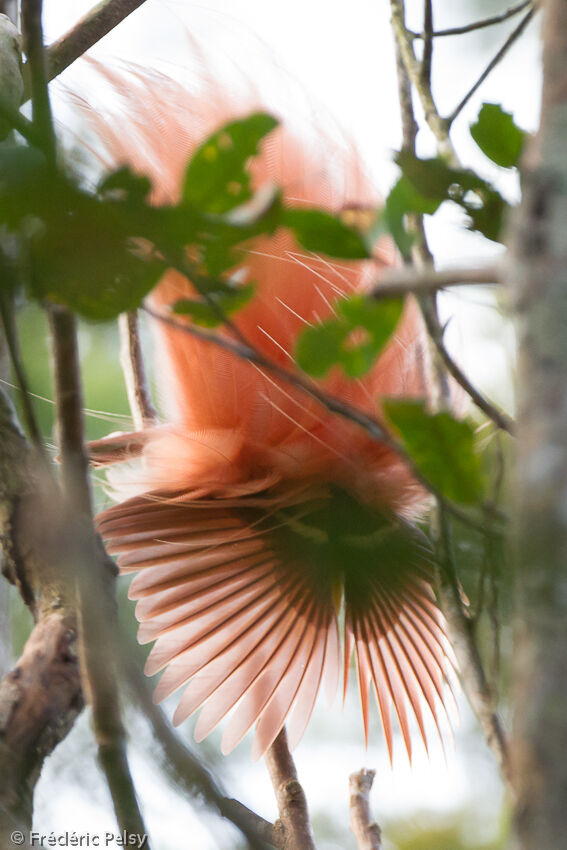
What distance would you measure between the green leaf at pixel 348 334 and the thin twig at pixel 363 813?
765 mm

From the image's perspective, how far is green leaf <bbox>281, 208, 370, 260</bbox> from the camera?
1.53ft

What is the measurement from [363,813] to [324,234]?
84 cm

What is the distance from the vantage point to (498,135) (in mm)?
644

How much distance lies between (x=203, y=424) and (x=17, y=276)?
0.59 m

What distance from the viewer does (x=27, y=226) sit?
50 cm

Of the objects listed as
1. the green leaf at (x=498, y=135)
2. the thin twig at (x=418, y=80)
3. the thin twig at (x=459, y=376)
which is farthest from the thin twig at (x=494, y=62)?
the thin twig at (x=459, y=376)

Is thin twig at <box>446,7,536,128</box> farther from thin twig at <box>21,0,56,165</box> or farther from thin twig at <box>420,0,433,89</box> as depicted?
thin twig at <box>21,0,56,165</box>

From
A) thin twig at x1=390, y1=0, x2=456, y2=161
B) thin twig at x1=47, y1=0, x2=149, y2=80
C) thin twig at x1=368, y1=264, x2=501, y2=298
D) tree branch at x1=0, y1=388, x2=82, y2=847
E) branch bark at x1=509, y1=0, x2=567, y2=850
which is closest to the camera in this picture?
branch bark at x1=509, y1=0, x2=567, y2=850

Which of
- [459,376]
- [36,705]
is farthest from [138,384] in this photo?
[459,376]

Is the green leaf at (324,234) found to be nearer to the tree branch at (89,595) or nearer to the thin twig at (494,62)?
the tree branch at (89,595)

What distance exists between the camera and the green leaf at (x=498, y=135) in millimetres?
640

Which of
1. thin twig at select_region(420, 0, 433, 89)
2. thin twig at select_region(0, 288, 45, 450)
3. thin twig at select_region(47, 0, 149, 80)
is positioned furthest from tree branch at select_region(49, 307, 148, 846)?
thin twig at select_region(47, 0, 149, 80)

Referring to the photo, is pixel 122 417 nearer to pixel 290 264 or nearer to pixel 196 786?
pixel 290 264

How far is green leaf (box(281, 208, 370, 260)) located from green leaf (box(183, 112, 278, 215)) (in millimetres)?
31
